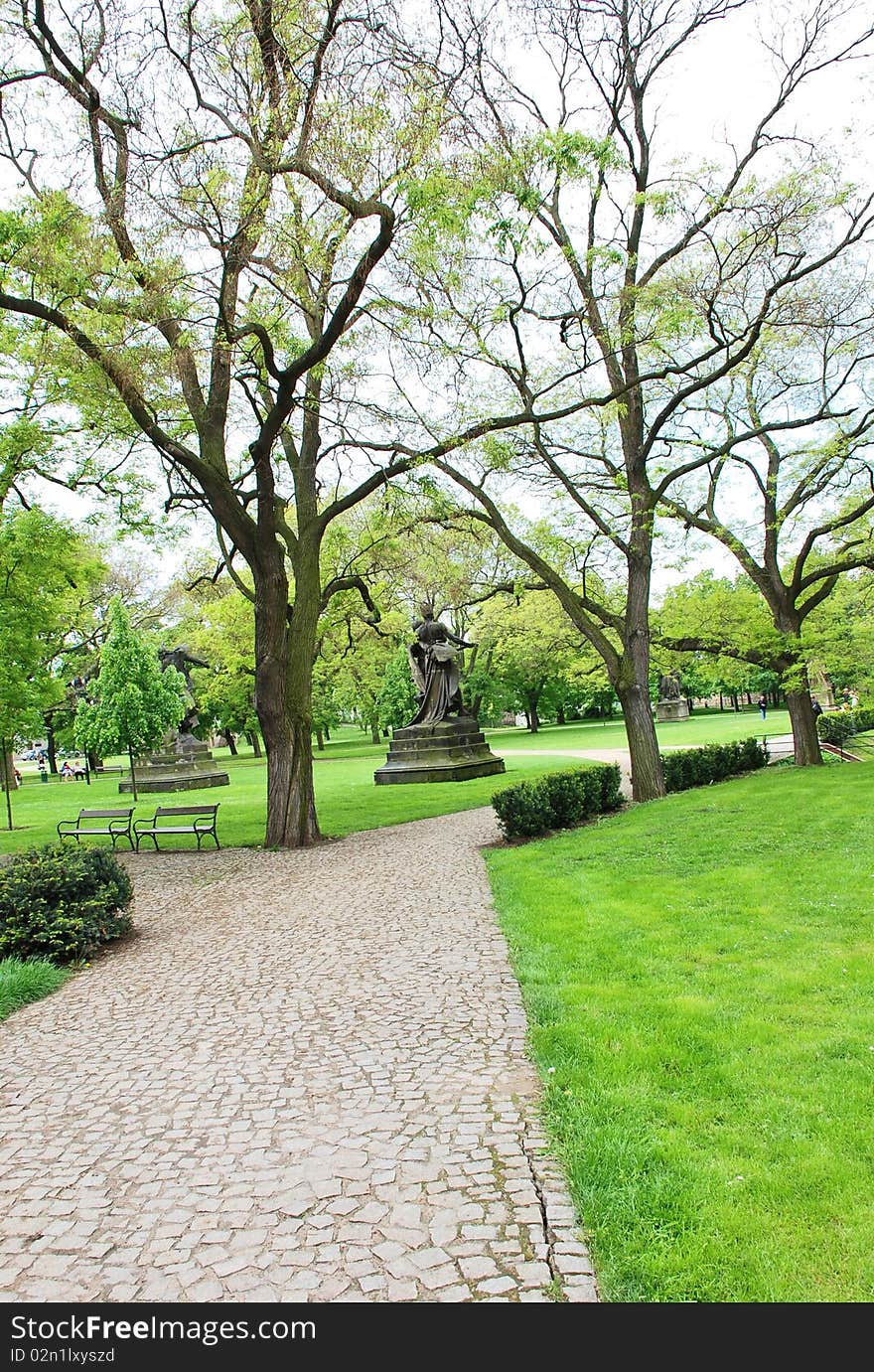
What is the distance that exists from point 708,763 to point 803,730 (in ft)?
8.72

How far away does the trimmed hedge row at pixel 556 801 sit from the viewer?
12445mm

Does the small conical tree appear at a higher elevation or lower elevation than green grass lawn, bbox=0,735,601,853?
higher

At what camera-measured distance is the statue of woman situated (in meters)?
25.4

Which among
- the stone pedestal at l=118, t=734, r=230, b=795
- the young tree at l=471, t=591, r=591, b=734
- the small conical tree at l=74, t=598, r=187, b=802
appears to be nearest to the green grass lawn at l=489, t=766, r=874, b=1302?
the small conical tree at l=74, t=598, r=187, b=802

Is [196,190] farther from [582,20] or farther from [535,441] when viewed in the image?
[582,20]

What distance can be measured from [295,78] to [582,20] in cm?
674

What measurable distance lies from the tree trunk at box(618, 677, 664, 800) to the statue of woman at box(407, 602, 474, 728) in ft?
31.3

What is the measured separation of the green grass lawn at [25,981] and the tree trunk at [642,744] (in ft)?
38.0

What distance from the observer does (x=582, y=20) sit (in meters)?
13.7

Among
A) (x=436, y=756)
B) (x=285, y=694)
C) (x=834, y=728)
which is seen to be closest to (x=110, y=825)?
(x=285, y=694)

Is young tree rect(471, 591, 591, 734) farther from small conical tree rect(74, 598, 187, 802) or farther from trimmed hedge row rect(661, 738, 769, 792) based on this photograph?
small conical tree rect(74, 598, 187, 802)

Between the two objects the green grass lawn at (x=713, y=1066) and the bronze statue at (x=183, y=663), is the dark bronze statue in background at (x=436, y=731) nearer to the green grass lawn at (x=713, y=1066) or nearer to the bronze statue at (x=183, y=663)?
the bronze statue at (x=183, y=663)

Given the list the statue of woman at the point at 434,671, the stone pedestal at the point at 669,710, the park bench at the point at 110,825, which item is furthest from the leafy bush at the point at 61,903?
the stone pedestal at the point at 669,710

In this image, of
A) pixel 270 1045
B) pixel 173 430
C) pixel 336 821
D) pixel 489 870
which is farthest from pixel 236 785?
pixel 270 1045
